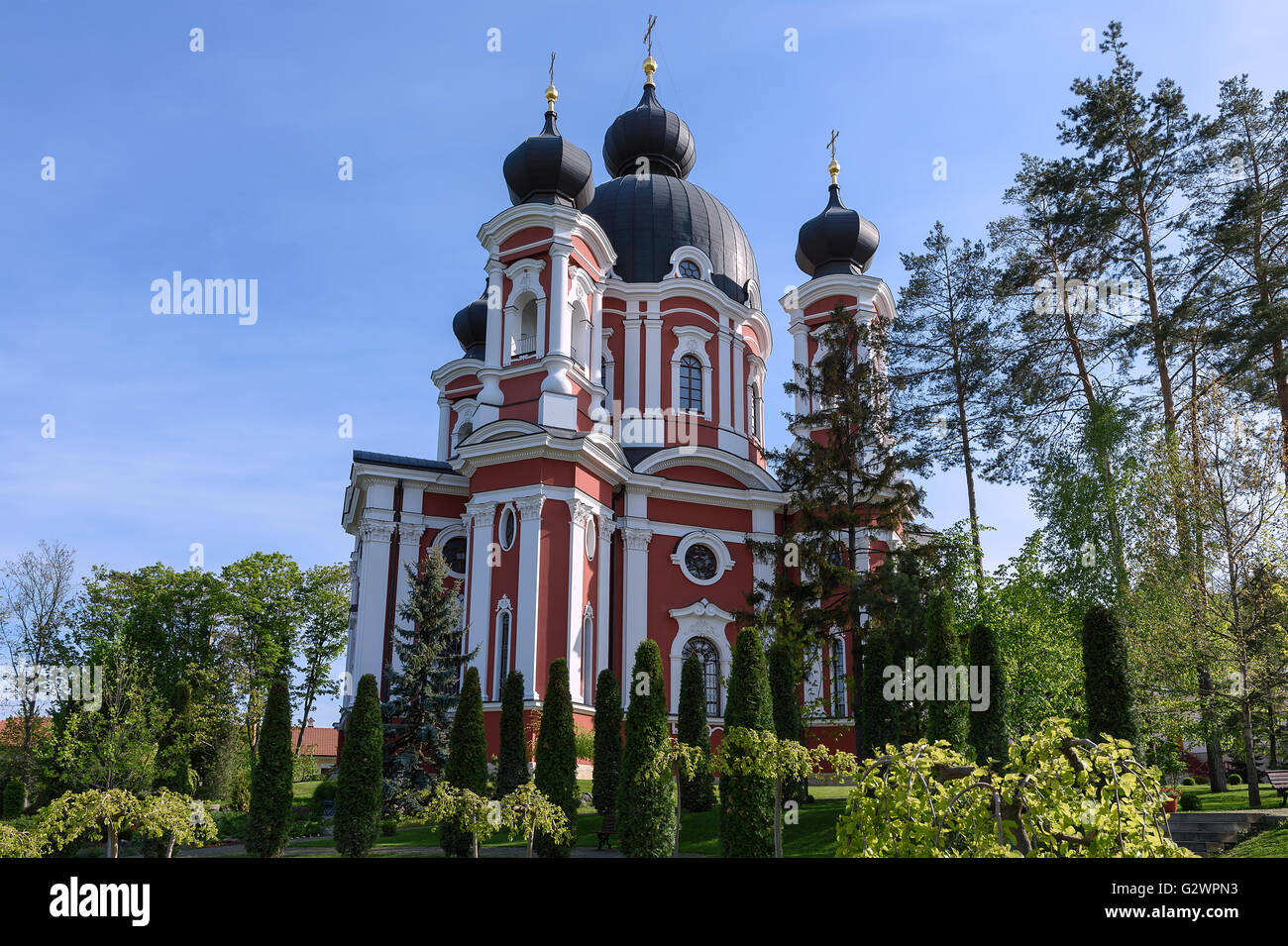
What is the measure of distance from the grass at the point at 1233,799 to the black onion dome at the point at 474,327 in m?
23.6

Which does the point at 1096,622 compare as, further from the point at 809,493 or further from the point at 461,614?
the point at 461,614

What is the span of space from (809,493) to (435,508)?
10.0 metres

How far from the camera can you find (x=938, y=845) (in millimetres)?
5789

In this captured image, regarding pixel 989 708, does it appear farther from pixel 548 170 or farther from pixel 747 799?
pixel 548 170

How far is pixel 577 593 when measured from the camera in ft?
74.2

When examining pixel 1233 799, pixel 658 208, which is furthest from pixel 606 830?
pixel 658 208

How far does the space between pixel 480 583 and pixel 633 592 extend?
4.02 meters

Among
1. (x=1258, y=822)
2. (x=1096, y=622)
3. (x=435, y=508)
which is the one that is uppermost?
(x=435, y=508)

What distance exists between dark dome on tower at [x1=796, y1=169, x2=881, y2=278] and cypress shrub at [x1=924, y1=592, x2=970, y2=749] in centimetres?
1559

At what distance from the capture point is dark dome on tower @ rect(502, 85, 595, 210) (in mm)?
25594

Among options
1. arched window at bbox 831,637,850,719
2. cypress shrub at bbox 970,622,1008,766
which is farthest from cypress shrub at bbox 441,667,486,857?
arched window at bbox 831,637,850,719

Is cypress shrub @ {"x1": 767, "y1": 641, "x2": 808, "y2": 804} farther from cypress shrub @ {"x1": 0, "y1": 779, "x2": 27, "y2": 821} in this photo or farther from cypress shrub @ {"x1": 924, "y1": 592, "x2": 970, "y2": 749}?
cypress shrub @ {"x1": 0, "y1": 779, "x2": 27, "y2": 821}

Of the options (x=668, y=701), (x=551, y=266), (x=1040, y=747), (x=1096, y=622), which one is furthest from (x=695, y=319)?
(x=1040, y=747)

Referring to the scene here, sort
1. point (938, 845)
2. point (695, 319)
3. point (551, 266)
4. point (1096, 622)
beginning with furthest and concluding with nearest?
1. point (695, 319)
2. point (551, 266)
3. point (1096, 622)
4. point (938, 845)
